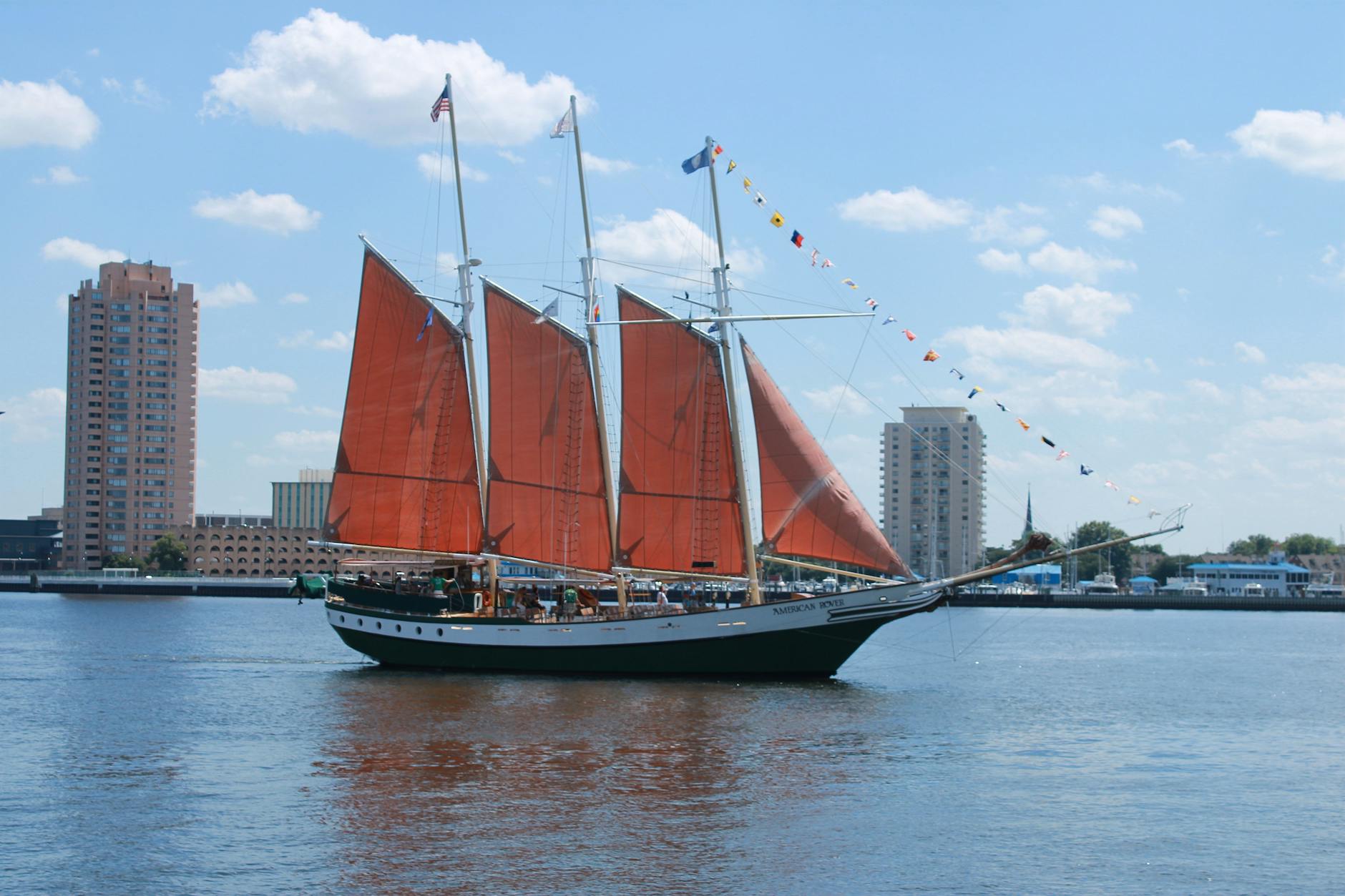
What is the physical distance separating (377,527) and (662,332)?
17031 millimetres

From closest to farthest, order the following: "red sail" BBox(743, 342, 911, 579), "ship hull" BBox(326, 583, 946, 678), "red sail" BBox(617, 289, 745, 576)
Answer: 1. "red sail" BBox(743, 342, 911, 579)
2. "ship hull" BBox(326, 583, 946, 678)
3. "red sail" BBox(617, 289, 745, 576)

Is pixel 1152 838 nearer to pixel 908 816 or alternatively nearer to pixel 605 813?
pixel 908 816

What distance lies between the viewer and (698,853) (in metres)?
28.5

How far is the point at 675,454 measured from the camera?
61.7 meters

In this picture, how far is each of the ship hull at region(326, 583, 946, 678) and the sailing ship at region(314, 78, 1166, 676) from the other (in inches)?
3.0

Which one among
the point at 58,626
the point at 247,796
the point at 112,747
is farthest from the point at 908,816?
the point at 58,626

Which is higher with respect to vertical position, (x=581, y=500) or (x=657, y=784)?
(x=581, y=500)

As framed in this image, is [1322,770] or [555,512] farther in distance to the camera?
[555,512]

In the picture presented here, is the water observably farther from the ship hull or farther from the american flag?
the american flag

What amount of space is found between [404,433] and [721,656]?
62.5 feet

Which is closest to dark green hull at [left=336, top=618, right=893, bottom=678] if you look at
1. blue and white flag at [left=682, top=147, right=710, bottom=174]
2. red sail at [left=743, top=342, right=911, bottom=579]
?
red sail at [left=743, top=342, right=911, bottom=579]

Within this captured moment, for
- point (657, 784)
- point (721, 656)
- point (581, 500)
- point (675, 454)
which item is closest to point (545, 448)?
point (581, 500)

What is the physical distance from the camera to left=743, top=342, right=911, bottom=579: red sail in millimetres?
57906

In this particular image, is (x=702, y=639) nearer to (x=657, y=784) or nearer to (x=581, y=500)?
(x=581, y=500)
